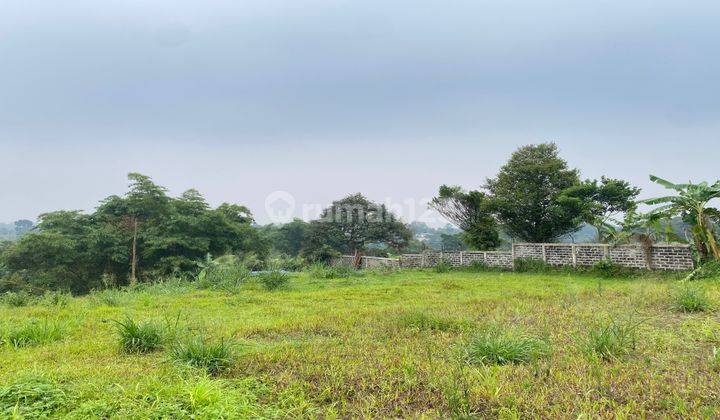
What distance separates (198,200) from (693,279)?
23590 mm

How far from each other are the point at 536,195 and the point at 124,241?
Answer: 21.8 meters

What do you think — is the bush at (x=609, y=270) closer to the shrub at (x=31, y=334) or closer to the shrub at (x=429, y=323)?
the shrub at (x=429, y=323)

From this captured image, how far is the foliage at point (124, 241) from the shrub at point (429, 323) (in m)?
16.9

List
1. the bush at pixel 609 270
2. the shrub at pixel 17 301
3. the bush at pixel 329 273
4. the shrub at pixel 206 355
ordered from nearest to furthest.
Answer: the shrub at pixel 206 355, the shrub at pixel 17 301, the bush at pixel 609 270, the bush at pixel 329 273

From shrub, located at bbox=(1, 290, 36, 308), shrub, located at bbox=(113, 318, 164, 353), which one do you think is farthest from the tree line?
shrub, located at bbox=(113, 318, 164, 353)

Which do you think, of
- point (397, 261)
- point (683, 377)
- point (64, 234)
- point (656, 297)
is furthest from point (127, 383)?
point (64, 234)

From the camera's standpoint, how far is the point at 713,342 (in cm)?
357

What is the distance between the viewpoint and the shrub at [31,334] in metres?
4.24

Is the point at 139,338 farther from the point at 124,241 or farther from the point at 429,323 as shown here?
the point at 124,241

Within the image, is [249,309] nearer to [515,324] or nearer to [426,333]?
[426,333]

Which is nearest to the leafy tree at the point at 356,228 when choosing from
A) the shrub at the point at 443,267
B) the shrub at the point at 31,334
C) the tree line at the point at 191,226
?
the tree line at the point at 191,226

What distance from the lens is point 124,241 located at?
70.7 ft

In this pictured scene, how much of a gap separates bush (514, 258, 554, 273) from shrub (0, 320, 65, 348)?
566 inches

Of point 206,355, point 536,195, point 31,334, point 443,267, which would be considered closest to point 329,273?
point 443,267
